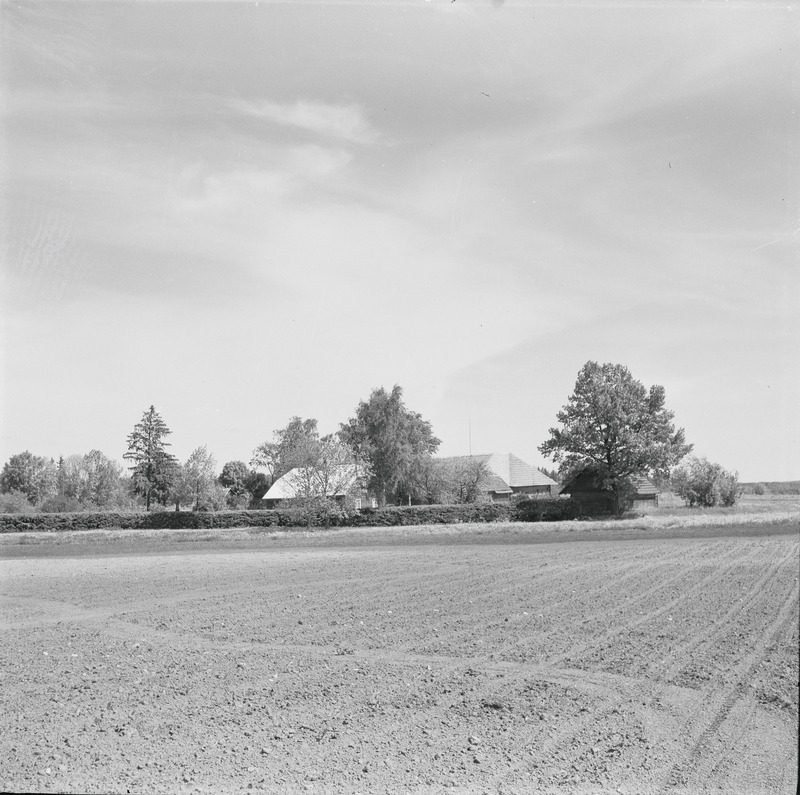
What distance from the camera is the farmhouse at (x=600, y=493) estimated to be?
38.2 meters

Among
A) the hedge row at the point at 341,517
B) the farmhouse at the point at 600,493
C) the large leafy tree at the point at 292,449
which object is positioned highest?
the large leafy tree at the point at 292,449

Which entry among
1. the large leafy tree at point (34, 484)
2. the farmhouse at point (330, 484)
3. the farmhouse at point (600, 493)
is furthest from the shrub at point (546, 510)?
the large leafy tree at point (34, 484)

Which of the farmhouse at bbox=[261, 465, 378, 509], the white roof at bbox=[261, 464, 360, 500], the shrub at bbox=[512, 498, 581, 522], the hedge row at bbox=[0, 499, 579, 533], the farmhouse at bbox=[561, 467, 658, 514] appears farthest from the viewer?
the white roof at bbox=[261, 464, 360, 500]

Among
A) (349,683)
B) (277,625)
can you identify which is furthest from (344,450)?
(349,683)

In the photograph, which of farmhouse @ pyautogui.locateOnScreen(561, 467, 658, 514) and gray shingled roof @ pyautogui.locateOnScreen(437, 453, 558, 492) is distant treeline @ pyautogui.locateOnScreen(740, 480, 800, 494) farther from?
gray shingled roof @ pyautogui.locateOnScreen(437, 453, 558, 492)

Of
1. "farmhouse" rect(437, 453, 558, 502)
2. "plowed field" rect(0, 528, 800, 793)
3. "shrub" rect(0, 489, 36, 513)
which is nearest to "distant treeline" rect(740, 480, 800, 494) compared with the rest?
"plowed field" rect(0, 528, 800, 793)

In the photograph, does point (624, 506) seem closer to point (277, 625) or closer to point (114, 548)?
point (114, 548)

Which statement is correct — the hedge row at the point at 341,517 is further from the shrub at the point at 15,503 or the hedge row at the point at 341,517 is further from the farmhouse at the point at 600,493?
the shrub at the point at 15,503

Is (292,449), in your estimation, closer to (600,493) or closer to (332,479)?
(332,479)

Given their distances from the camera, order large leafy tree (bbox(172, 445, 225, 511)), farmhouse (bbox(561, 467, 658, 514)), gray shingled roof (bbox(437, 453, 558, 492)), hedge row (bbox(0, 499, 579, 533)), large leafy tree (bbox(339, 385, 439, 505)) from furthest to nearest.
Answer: gray shingled roof (bbox(437, 453, 558, 492)) < large leafy tree (bbox(339, 385, 439, 505)) < farmhouse (bbox(561, 467, 658, 514)) < hedge row (bbox(0, 499, 579, 533)) < large leafy tree (bbox(172, 445, 225, 511))

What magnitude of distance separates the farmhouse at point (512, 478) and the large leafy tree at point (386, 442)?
7384mm

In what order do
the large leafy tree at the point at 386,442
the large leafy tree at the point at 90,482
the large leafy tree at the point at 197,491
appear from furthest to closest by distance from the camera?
the large leafy tree at the point at 386,442 < the large leafy tree at the point at 197,491 < the large leafy tree at the point at 90,482

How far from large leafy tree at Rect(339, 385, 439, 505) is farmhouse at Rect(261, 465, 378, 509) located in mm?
2184

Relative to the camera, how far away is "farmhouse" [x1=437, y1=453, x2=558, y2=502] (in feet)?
186
